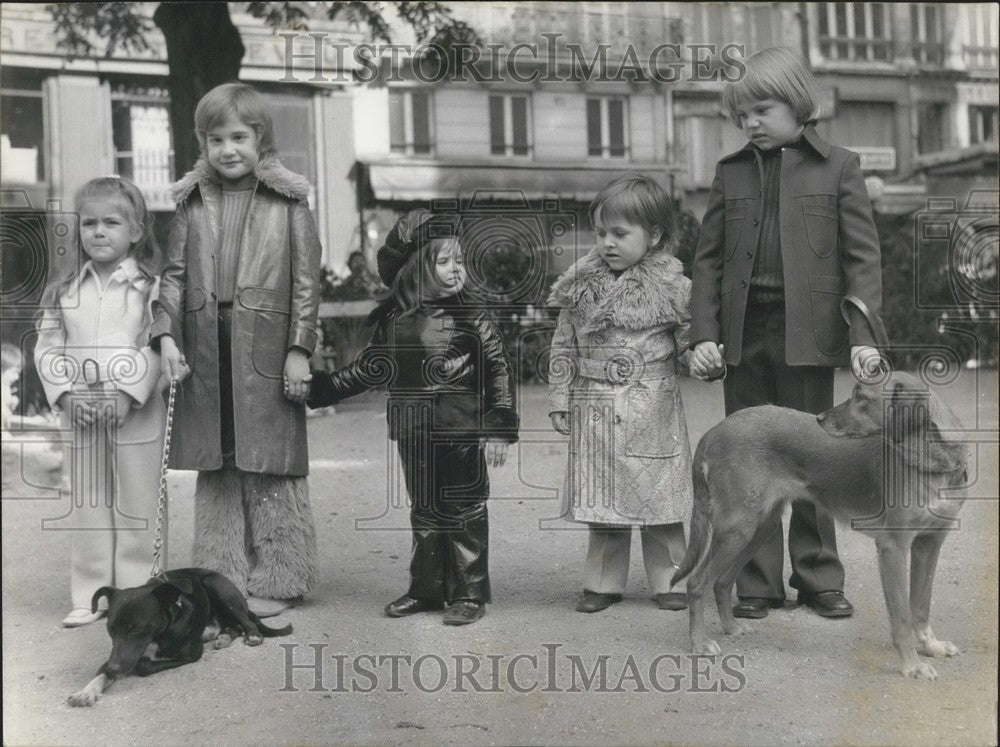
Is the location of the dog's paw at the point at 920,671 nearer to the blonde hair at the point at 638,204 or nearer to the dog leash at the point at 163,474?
the blonde hair at the point at 638,204

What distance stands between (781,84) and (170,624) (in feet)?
8.97

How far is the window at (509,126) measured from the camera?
764cm

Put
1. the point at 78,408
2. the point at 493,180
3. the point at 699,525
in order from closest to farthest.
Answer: the point at 699,525, the point at 78,408, the point at 493,180

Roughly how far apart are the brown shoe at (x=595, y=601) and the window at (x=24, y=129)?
17.8 ft

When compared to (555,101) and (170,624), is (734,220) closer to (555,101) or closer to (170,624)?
(170,624)

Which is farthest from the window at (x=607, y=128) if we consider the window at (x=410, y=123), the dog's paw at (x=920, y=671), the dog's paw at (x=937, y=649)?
the dog's paw at (x=920, y=671)

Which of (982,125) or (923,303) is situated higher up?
(982,125)

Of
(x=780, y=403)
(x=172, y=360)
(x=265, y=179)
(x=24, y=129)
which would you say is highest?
(x=24, y=129)

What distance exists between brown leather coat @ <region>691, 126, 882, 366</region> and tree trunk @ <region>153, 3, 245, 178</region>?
4230mm

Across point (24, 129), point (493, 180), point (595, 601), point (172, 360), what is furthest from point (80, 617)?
point (24, 129)

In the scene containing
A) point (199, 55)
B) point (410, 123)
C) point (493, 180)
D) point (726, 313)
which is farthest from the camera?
point (410, 123)

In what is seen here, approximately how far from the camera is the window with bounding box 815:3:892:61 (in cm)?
796

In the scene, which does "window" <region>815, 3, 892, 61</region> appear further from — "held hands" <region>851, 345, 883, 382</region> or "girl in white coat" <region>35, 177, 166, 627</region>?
"girl in white coat" <region>35, 177, 166, 627</region>

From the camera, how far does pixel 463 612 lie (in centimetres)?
391
